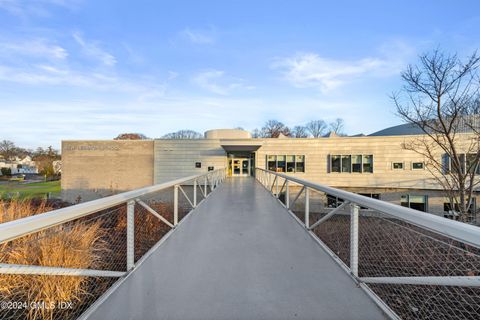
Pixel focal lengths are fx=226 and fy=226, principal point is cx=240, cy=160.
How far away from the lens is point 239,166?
81.8 feet

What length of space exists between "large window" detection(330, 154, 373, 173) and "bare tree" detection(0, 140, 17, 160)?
84634 mm

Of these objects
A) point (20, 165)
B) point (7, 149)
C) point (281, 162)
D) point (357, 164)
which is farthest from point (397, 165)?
point (20, 165)

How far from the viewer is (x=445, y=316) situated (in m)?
3.59

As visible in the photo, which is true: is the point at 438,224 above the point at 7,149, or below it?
below

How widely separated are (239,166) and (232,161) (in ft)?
3.13

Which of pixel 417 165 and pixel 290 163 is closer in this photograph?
pixel 417 165

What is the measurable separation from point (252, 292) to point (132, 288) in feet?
3.83

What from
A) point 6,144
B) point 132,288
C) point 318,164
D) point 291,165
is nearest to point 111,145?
point 291,165

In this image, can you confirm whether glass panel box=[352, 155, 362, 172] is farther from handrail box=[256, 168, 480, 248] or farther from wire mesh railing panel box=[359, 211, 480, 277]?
handrail box=[256, 168, 480, 248]

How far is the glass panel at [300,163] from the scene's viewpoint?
2309 centimetres

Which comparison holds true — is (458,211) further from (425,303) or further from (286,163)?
(286,163)

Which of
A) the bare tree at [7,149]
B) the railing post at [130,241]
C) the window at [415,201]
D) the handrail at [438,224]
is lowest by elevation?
the window at [415,201]

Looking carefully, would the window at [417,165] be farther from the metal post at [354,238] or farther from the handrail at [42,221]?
the handrail at [42,221]

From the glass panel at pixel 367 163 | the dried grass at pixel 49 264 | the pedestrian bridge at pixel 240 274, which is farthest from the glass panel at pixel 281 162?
the dried grass at pixel 49 264
